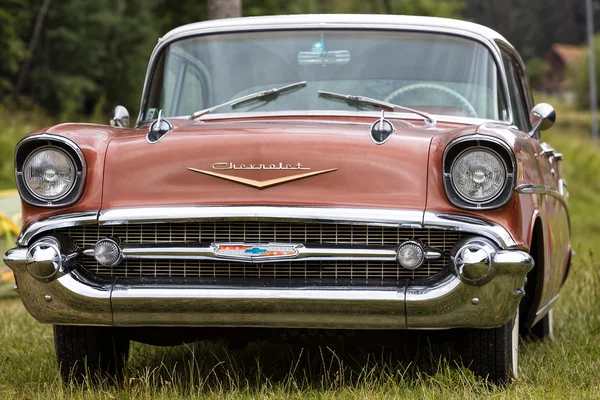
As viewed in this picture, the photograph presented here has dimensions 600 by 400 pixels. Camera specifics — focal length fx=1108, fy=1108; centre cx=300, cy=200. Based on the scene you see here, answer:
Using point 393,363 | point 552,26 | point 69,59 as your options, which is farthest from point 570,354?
point 552,26

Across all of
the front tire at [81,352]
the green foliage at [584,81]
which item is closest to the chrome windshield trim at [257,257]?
the front tire at [81,352]

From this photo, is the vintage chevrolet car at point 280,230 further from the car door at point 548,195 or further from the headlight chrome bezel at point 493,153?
the car door at point 548,195

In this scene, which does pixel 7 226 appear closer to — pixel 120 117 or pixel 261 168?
pixel 120 117

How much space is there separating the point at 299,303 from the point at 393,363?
117 cm

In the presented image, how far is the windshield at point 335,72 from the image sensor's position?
4.74 metres

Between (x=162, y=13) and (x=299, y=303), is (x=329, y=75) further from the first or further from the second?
(x=162, y=13)

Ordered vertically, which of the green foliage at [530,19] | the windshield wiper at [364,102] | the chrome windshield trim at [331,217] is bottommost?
the green foliage at [530,19]

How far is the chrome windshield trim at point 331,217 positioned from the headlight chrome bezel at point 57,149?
0.21 metres

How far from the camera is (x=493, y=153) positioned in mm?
3725

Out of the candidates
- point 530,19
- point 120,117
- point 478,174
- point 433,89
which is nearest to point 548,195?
point 433,89

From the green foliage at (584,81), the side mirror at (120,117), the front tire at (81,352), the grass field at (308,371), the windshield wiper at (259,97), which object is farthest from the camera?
the green foliage at (584,81)

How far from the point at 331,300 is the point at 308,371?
1.12m

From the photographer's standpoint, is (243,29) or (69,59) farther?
(69,59)

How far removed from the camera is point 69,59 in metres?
34.4
